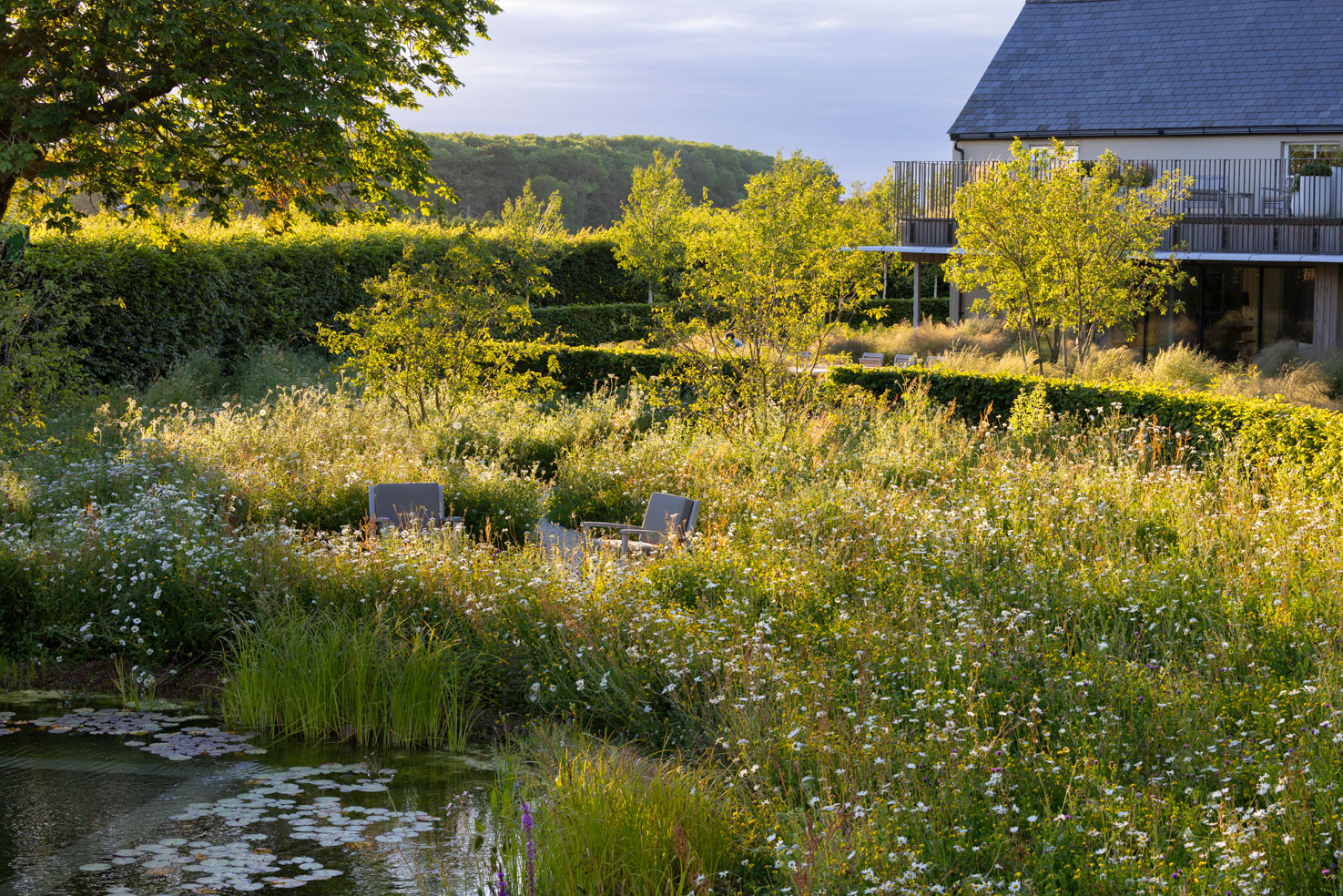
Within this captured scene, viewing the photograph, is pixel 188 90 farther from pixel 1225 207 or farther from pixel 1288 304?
pixel 1288 304

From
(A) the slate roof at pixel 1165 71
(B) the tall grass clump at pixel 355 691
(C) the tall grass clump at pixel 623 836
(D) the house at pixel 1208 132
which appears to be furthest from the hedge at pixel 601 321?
(C) the tall grass clump at pixel 623 836

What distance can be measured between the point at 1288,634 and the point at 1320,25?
2578 centimetres

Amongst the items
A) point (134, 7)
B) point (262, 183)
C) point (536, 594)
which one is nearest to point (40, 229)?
point (262, 183)

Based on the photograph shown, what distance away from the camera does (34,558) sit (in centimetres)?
759

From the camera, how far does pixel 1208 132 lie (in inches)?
986

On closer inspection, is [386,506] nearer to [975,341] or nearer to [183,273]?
[183,273]

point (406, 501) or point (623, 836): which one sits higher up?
point (406, 501)

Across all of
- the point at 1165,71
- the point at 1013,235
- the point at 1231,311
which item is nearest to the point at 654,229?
the point at 1165,71

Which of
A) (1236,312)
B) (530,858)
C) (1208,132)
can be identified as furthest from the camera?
(1208,132)

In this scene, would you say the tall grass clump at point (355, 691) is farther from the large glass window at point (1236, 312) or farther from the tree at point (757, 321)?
the large glass window at point (1236, 312)

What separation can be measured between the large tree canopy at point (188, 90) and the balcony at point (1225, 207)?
13.2 metres

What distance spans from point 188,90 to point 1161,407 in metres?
11.1

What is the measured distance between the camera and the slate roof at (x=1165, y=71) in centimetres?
2491

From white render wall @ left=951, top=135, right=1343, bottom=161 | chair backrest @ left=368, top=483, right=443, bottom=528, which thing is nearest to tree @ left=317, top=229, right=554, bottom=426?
chair backrest @ left=368, top=483, right=443, bottom=528
